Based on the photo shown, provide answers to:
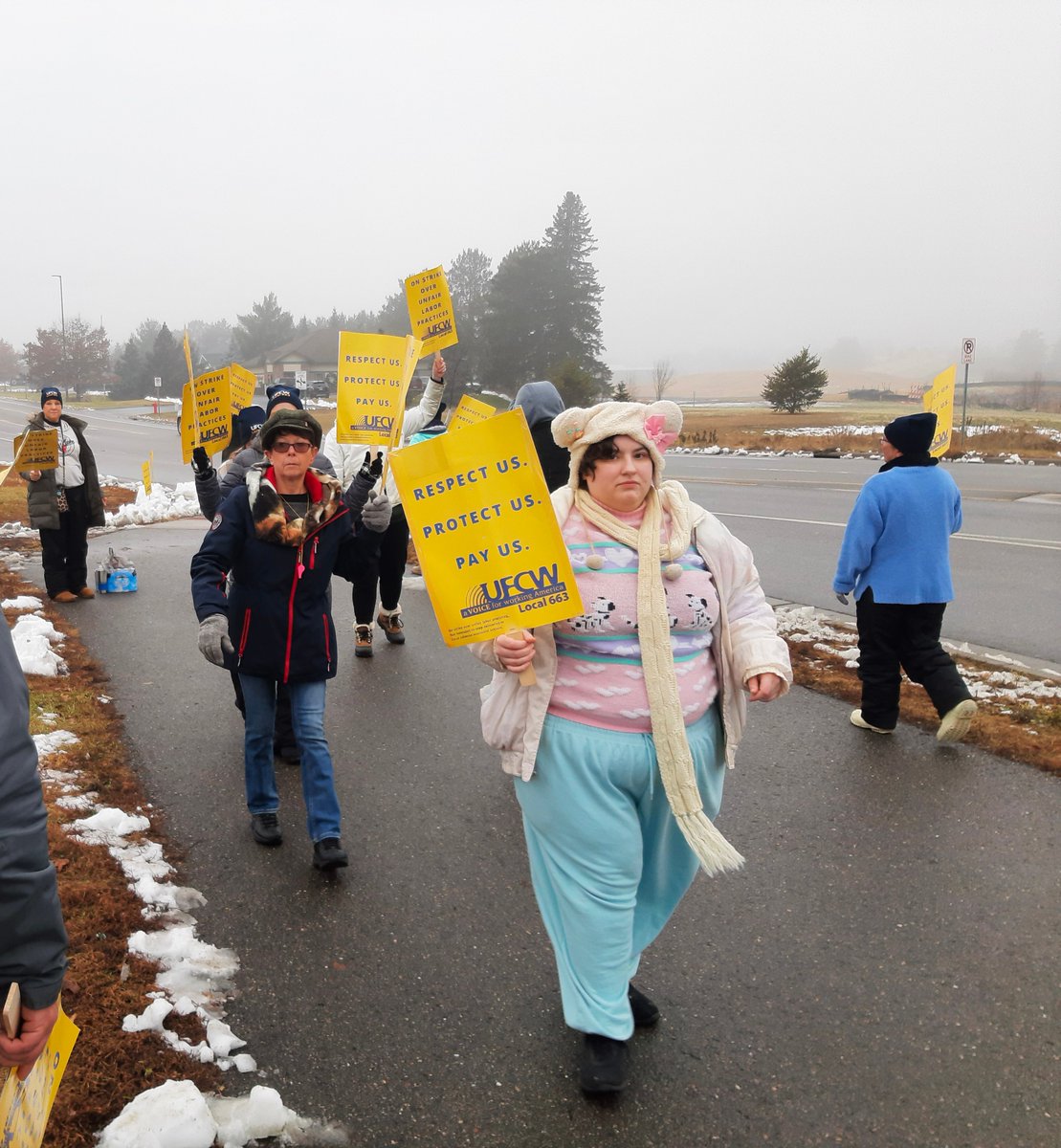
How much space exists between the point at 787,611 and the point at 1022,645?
6.19 feet

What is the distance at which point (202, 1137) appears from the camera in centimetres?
241

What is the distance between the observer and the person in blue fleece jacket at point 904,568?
17.3 feet

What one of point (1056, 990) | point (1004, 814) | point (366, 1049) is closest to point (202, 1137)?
point (366, 1049)

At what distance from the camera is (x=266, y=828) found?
4.20m

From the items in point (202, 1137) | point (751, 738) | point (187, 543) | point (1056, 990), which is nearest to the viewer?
point (202, 1137)

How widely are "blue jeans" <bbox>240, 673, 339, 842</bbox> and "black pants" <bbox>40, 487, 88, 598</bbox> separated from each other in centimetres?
560

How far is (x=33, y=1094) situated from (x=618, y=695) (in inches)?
64.1

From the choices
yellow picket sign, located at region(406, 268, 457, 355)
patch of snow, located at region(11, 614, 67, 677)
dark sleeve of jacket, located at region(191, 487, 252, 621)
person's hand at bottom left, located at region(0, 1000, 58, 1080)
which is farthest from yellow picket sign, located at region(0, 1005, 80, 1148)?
yellow picket sign, located at region(406, 268, 457, 355)

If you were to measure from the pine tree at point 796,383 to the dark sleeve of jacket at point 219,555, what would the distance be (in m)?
48.9

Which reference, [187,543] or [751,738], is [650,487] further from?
[187,543]

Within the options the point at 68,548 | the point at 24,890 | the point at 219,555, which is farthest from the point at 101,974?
the point at 68,548

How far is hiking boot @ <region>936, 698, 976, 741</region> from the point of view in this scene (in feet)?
16.7

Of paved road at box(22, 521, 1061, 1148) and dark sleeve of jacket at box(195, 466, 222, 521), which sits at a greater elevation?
dark sleeve of jacket at box(195, 466, 222, 521)

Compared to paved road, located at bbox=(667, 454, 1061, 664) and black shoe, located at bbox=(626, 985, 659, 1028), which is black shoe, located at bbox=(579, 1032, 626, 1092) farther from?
paved road, located at bbox=(667, 454, 1061, 664)
